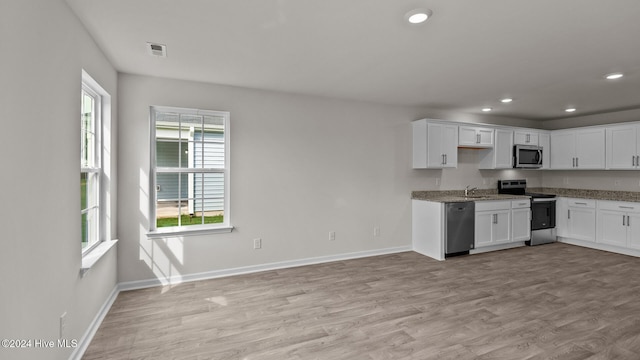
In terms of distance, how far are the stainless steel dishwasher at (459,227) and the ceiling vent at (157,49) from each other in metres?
4.14

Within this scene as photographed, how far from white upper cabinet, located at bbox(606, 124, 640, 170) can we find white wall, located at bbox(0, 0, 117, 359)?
735cm

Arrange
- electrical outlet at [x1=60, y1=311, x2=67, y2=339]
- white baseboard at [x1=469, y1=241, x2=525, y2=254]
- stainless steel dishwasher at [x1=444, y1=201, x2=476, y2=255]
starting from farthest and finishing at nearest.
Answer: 1. white baseboard at [x1=469, y1=241, x2=525, y2=254]
2. stainless steel dishwasher at [x1=444, y1=201, x2=476, y2=255]
3. electrical outlet at [x1=60, y1=311, x2=67, y2=339]

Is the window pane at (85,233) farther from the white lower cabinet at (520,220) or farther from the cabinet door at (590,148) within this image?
the cabinet door at (590,148)

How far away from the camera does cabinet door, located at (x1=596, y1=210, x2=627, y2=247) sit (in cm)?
496

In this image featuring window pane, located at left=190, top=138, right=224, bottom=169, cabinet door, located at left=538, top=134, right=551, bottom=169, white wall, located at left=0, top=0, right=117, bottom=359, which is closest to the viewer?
white wall, located at left=0, top=0, right=117, bottom=359

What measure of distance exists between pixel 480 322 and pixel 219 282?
2811 mm

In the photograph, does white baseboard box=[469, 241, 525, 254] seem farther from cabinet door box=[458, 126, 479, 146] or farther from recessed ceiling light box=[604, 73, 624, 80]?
recessed ceiling light box=[604, 73, 624, 80]

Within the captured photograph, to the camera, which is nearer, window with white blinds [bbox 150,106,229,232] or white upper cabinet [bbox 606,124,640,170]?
window with white blinds [bbox 150,106,229,232]

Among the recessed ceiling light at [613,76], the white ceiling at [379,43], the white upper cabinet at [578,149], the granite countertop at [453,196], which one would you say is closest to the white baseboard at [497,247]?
the granite countertop at [453,196]

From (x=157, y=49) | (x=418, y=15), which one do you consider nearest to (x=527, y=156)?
(x=418, y=15)

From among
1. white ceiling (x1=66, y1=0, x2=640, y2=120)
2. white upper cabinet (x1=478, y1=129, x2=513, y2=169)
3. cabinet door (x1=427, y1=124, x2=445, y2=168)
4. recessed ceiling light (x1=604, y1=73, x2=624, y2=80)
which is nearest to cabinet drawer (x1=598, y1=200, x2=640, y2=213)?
white upper cabinet (x1=478, y1=129, x2=513, y2=169)

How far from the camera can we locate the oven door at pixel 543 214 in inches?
220

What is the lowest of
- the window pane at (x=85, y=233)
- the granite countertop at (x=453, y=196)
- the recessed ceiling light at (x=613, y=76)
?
the window pane at (x=85, y=233)

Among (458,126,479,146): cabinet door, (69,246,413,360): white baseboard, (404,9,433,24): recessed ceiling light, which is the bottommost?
(69,246,413,360): white baseboard
